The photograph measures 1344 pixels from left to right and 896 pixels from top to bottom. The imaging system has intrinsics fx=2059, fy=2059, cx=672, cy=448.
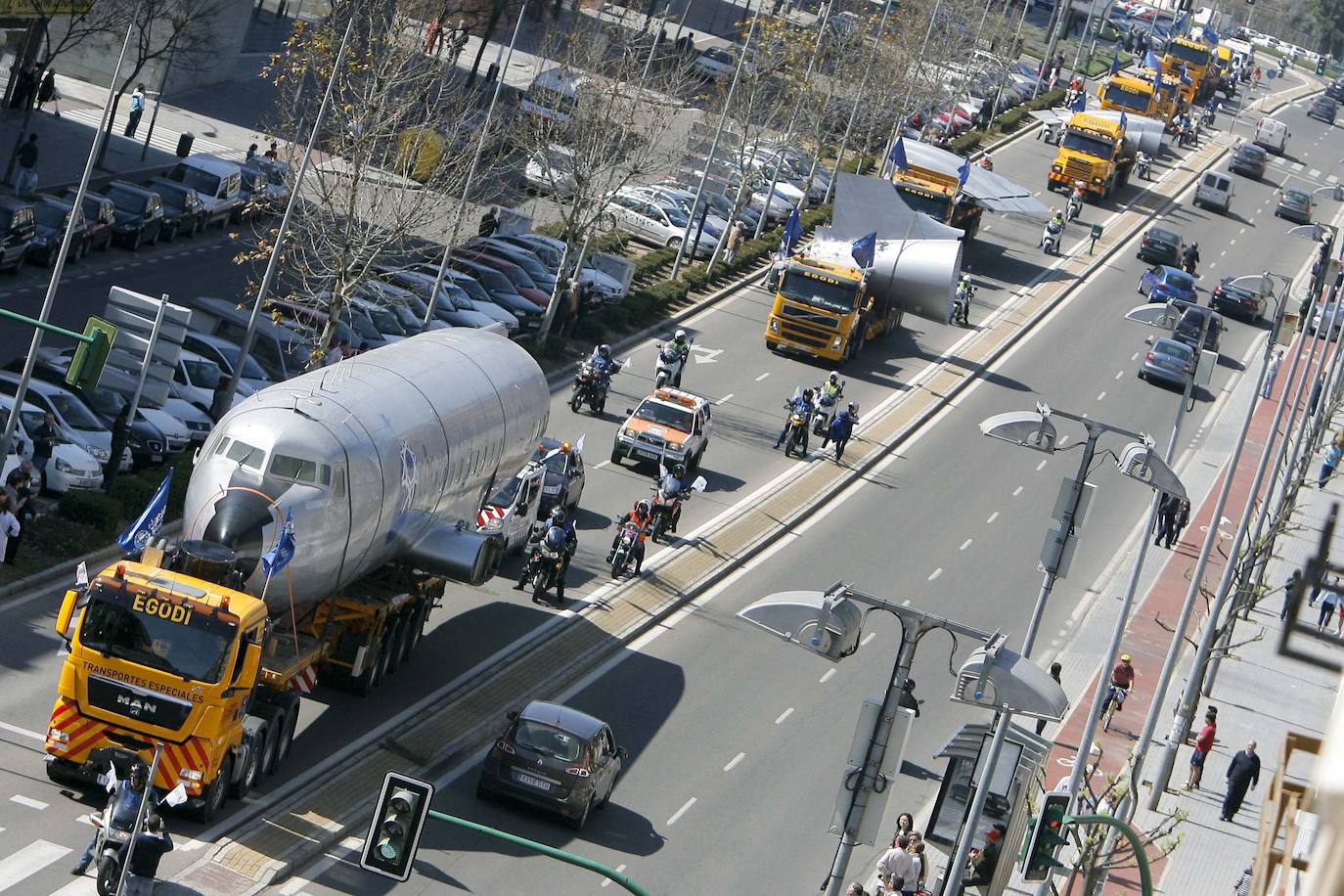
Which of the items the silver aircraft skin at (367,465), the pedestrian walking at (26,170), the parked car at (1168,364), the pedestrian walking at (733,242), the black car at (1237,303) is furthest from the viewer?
the black car at (1237,303)

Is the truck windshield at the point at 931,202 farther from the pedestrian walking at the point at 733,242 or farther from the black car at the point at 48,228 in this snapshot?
the black car at the point at 48,228

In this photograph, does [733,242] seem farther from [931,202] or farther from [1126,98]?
[1126,98]

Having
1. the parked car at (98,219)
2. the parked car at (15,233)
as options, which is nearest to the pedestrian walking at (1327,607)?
the parked car at (15,233)

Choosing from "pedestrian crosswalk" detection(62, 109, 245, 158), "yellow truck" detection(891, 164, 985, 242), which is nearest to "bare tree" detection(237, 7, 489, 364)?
"pedestrian crosswalk" detection(62, 109, 245, 158)

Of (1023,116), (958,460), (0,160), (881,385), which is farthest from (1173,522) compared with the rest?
(1023,116)

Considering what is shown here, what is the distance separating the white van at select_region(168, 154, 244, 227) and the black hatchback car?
31635mm

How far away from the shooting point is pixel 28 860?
2214 centimetres

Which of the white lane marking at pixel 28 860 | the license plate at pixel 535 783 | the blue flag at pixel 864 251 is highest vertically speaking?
the blue flag at pixel 864 251

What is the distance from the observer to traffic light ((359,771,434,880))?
1591cm

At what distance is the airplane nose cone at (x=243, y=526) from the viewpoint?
24703mm

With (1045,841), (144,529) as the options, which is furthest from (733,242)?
(1045,841)

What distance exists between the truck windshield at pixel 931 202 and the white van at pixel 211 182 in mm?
24329

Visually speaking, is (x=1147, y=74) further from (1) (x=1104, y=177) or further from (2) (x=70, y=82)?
(2) (x=70, y=82)

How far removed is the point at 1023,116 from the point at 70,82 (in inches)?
2124
